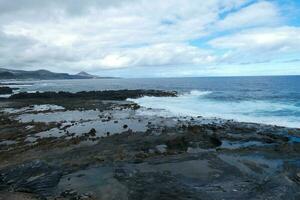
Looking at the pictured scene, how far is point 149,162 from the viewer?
17.8 metres

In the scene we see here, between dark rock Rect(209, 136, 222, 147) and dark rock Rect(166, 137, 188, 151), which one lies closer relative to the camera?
dark rock Rect(166, 137, 188, 151)

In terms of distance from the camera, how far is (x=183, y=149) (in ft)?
68.6

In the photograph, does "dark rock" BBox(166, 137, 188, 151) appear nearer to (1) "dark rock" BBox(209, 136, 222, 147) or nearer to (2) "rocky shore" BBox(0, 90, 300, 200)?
(2) "rocky shore" BBox(0, 90, 300, 200)

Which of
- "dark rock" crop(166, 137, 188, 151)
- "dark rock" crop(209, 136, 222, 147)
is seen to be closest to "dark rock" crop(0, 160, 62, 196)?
"dark rock" crop(166, 137, 188, 151)

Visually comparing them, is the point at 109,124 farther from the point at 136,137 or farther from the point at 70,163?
the point at 70,163

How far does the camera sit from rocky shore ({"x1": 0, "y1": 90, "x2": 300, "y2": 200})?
13.8 metres

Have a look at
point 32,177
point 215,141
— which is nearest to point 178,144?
point 215,141

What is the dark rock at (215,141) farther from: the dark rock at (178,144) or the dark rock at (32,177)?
the dark rock at (32,177)

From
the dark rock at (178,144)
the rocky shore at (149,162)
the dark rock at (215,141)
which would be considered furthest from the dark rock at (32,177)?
the dark rock at (215,141)

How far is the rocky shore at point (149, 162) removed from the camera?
542 inches

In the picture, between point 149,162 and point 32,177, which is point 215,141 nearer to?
point 149,162

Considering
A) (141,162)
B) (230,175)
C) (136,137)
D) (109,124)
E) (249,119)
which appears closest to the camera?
(230,175)

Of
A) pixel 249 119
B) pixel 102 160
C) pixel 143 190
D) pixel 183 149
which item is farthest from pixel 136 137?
pixel 249 119

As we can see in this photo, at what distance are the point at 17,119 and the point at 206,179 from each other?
2677 cm
